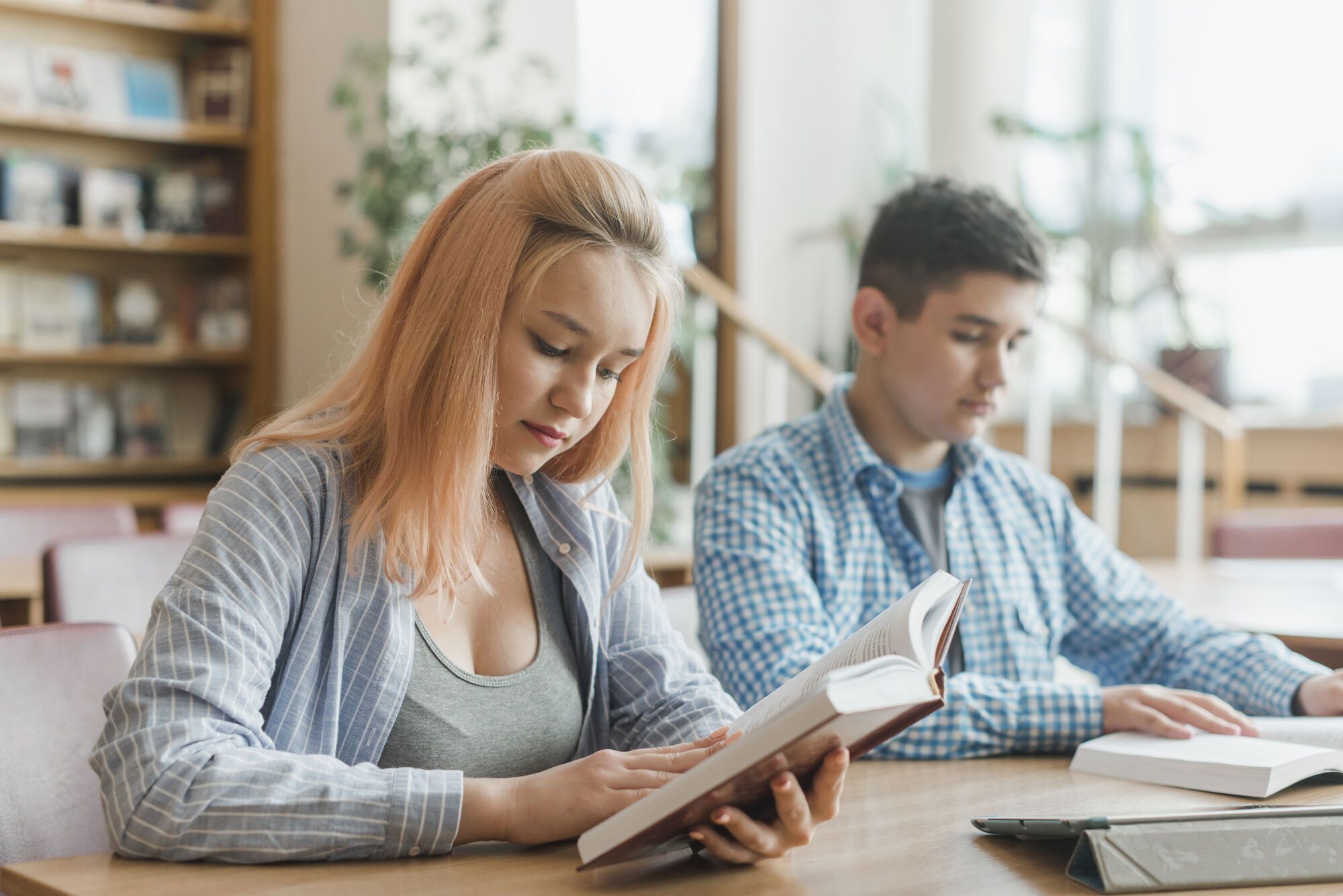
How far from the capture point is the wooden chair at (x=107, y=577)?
203 centimetres

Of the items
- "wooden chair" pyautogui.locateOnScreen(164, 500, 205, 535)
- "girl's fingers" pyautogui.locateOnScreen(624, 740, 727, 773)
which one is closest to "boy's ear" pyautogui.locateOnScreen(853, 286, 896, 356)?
"girl's fingers" pyautogui.locateOnScreen(624, 740, 727, 773)

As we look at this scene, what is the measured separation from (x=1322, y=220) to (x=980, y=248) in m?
3.33

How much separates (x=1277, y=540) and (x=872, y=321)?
5.08 feet

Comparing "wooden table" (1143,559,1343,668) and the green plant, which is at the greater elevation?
the green plant

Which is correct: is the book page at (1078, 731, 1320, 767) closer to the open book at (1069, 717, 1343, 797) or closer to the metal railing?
the open book at (1069, 717, 1343, 797)

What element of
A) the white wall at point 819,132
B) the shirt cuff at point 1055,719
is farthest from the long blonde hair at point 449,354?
the white wall at point 819,132

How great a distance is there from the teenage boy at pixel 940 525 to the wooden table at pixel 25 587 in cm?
118

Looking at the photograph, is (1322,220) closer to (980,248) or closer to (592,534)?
(980,248)

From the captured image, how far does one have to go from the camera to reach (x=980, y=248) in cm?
171

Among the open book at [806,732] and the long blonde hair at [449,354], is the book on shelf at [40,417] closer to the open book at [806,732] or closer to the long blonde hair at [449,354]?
the long blonde hair at [449,354]

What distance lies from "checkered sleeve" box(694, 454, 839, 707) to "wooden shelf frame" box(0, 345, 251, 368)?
11.1 feet

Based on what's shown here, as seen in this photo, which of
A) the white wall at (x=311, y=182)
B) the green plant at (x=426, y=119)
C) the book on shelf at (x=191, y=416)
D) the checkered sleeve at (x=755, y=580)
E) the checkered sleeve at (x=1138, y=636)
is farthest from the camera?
the book on shelf at (x=191, y=416)

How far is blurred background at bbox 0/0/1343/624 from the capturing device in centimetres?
427

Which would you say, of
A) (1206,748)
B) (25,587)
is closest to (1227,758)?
(1206,748)
